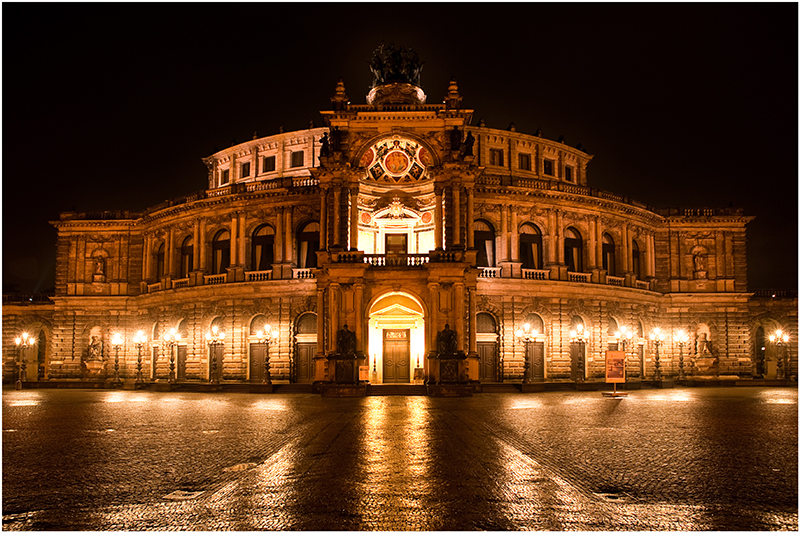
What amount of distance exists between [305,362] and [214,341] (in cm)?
728

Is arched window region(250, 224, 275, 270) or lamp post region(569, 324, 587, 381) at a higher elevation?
arched window region(250, 224, 275, 270)

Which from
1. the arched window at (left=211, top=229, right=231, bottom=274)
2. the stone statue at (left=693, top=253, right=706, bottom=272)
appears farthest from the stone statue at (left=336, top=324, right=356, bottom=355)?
the stone statue at (left=693, top=253, right=706, bottom=272)

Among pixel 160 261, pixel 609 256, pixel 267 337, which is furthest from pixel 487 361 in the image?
pixel 160 261

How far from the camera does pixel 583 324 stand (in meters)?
44.3

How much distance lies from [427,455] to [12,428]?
1293cm

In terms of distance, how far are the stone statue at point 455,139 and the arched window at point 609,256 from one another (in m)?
16.0

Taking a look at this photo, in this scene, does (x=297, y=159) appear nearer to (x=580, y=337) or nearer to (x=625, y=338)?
(x=580, y=337)

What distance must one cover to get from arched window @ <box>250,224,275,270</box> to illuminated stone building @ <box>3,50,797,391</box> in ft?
0.36

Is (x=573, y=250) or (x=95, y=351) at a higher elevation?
(x=573, y=250)

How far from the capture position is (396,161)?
4050 centimetres

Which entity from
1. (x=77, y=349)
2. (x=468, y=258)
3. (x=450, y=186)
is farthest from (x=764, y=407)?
(x=77, y=349)

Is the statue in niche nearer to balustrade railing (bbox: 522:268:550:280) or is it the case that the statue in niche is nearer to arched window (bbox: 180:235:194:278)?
balustrade railing (bbox: 522:268:550:280)

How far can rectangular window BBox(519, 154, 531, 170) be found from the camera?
169 ft

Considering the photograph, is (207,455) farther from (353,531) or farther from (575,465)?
(575,465)
